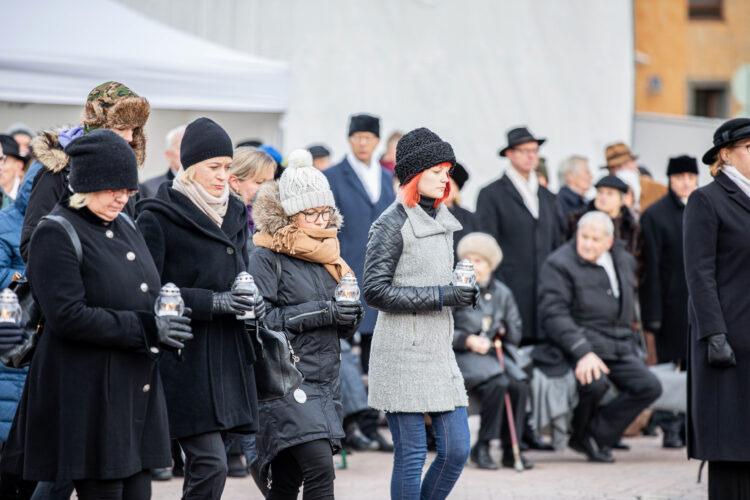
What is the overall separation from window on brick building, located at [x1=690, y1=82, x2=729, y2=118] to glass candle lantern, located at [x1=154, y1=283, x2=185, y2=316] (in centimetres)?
2402

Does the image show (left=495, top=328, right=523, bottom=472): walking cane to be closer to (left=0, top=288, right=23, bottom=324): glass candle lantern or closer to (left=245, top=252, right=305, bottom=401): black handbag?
(left=245, top=252, right=305, bottom=401): black handbag

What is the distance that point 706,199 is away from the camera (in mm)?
5660

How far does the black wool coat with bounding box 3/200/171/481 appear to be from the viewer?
4.00m

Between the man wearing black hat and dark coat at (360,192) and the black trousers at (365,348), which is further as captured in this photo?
the man wearing black hat and dark coat at (360,192)

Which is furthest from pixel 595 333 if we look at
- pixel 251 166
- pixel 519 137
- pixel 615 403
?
pixel 251 166

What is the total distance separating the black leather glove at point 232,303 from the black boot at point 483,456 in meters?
4.00

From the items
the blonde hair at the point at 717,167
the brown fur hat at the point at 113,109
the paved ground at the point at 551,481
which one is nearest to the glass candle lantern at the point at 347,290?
the brown fur hat at the point at 113,109

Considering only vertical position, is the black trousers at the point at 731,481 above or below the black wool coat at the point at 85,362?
below

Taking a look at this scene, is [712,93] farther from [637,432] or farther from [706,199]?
[706,199]

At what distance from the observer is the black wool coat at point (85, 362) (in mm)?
4004

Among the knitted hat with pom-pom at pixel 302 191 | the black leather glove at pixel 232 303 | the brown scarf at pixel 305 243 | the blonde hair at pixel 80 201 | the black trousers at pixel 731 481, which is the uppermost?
the knitted hat with pom-pom at pixel 302 191

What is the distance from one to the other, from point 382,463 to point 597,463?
1.70 meters

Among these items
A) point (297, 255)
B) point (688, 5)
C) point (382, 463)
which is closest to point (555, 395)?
point (382, 463)

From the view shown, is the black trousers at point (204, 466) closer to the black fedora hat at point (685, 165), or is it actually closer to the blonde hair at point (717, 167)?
the blonde hair at point (717, 167)
